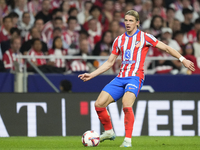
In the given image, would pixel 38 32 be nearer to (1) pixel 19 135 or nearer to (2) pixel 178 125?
(1) pixel 19 135

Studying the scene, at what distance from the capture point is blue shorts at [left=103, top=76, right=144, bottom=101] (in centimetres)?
713

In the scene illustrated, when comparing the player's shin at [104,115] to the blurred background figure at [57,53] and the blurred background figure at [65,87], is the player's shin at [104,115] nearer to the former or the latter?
the blurred background figure at [65,87]

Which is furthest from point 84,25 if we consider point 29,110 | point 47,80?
point 29,110

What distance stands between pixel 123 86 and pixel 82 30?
6191 millimetres

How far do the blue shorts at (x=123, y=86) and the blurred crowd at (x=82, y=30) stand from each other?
4.01 metres

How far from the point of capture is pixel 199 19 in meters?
14.6

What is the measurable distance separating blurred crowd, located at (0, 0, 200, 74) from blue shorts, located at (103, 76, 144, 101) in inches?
158

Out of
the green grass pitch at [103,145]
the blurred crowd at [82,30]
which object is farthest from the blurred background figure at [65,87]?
the green grass pitch at [103,145]

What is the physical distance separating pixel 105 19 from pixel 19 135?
5.56m

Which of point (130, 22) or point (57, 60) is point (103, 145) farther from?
point (57, 60)

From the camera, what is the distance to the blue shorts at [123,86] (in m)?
7.13

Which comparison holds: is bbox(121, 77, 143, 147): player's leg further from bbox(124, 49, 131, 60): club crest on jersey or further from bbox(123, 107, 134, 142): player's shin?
bbox(124, 49, 131, 60): club crest on jersey

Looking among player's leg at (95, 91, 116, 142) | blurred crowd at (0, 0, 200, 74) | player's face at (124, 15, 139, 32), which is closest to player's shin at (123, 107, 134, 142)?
player's leg at (95, 91, 116, 142)

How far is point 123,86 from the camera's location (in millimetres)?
7281
